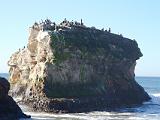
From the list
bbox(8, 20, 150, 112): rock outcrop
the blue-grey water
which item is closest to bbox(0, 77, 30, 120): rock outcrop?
the blue-grey water

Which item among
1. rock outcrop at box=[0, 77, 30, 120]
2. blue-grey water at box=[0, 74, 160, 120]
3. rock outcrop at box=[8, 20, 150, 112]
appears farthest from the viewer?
rock outcrop at box=[8, 20, 150, 112]

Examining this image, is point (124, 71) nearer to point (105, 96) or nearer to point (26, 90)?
point (105, 96)

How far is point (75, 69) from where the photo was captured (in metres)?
76.3

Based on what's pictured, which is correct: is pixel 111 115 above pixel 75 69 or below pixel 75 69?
below

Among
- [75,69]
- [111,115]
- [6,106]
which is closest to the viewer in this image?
[6,106]

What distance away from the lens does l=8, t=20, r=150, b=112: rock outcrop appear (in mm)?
73062

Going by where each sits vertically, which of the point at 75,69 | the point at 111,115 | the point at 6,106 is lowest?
the point at 111,115

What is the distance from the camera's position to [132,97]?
83.1 metres

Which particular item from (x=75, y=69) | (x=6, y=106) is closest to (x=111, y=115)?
(x=75, y=69)

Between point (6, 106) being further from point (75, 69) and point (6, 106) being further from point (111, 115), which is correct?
point (75, 69)

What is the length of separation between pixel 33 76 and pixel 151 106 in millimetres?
18171

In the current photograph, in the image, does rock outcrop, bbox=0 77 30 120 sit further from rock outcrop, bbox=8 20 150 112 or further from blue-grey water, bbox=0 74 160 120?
rock outcrop, bbox=8 20 150 112

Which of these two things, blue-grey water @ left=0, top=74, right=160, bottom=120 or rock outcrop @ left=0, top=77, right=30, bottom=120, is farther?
blue-grey water @ left=0, top=74, right=160, bottom=120

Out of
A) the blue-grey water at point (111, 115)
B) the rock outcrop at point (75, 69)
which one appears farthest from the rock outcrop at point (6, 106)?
the rock outcrop at point (75, 69)
